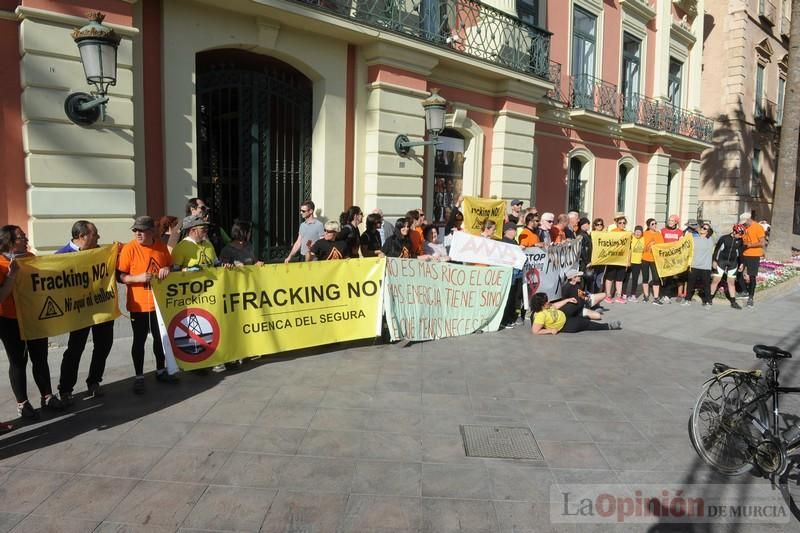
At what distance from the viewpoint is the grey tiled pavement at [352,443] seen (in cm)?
369

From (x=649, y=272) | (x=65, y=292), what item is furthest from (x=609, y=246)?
(x=65, y=292)

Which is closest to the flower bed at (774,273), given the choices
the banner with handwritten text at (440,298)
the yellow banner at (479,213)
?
the yellow banner at (479,213)

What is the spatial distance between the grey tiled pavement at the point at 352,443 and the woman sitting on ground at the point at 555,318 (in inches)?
41.1

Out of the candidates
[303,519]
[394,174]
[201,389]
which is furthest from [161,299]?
[394,174]

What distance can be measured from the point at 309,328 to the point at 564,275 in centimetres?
483

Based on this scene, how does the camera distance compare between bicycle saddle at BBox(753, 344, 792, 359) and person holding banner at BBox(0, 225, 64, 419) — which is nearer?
bicycle saddle at BBox(753, 344, 792, 359)

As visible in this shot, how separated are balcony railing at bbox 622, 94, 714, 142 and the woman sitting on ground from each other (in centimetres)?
1176

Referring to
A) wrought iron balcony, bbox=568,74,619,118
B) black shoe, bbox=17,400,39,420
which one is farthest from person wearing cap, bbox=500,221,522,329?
wrought iron balcony, bbox=568,74,619,118

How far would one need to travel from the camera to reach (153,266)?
5.80 m

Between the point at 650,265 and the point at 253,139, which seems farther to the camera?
the point at 650,265

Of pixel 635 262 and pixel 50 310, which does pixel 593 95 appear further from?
pixel 50 310

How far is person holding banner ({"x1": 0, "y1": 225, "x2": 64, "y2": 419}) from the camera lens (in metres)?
4.63

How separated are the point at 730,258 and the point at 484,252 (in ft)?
20.0

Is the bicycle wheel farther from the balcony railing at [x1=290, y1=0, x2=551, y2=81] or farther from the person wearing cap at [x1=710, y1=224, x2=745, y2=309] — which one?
the person wearing cap at [x1=710, y1=224, x2=745, y2=309]
